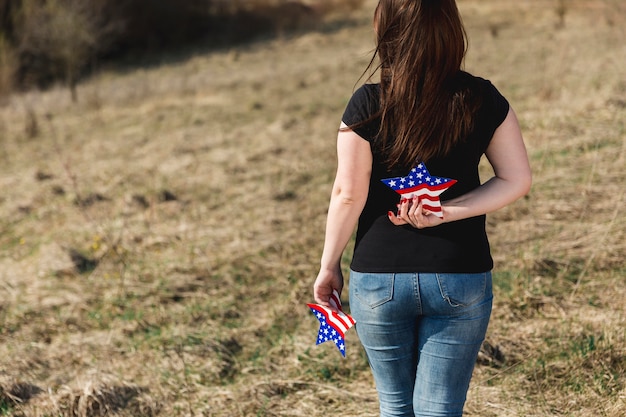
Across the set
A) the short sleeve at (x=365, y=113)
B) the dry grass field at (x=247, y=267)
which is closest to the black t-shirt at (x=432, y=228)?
the short sleeve at (x=365, y=113)

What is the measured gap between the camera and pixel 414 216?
183 centimetres

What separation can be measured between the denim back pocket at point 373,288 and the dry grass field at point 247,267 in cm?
104

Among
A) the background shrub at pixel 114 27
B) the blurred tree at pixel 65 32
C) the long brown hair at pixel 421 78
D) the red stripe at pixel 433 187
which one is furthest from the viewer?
the background shrub at pixel 114 27

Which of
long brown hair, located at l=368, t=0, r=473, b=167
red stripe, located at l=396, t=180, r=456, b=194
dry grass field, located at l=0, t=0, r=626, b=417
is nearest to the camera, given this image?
long brown hair, located at l=368, t=0, r=473, b=167

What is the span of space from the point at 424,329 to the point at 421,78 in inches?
27.0

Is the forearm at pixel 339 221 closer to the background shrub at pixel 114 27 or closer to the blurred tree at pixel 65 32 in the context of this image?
the background shrub at pixel 114 27

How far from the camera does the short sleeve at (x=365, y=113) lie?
1838 mm

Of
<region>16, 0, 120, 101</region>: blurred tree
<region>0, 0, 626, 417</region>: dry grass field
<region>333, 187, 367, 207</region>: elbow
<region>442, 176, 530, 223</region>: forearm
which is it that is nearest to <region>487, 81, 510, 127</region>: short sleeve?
<region>442, 176, 530, 223</region>: forearm

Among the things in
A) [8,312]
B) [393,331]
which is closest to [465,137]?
[393,331]

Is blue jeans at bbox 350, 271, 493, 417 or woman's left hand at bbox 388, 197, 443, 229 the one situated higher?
woman's left hand at bbox 388, 197, 443, 229

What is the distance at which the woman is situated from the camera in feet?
5.89

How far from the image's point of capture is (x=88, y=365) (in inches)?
162

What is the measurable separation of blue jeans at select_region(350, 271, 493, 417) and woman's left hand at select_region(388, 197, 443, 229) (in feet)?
0.45

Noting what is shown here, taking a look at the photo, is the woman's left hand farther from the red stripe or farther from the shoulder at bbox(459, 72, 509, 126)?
the shoulder at bbox(459, 72, 509, 126)
